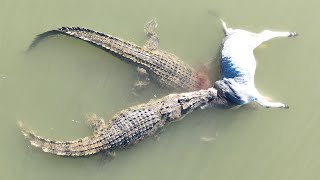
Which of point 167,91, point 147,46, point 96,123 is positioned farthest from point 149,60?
point 96,123

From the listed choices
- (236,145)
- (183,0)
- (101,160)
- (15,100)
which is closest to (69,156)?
(101,160)

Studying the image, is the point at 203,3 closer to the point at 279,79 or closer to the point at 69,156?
the point at 279,79

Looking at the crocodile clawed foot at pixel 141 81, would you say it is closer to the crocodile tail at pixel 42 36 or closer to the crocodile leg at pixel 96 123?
the crocodile leg at pixel 96 123

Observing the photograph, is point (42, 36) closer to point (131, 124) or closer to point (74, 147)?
point (74, 147)

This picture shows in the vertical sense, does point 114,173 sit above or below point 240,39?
below

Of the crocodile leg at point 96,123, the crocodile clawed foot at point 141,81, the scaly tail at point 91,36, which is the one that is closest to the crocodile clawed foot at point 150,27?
the scaly tail at point 91,36

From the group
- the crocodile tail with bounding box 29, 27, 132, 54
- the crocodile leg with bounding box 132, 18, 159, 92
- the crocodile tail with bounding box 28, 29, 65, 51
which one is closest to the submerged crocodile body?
the crocodile leg with bounding box 132, 18, 159, 92

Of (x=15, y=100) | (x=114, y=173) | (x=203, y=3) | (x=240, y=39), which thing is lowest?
(x=114, y=173)

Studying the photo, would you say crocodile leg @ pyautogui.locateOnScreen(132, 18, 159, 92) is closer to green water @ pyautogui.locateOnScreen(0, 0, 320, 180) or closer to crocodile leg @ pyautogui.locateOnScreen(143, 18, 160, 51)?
crocodile leg @ pyautogui.locateOnScreen(143, 18, 160, 51)
